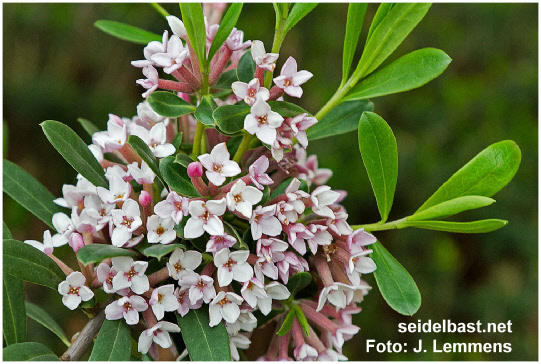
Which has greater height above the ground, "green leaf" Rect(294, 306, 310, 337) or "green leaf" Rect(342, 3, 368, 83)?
"green leaf" Rect(342, 3, 368, 83)

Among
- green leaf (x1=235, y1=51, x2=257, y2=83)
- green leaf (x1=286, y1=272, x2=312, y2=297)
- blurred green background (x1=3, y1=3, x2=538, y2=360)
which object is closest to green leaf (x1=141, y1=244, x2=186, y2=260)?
green leaf (x1=286, y1=272, x2=312, y2=297)

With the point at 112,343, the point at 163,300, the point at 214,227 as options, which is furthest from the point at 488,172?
the point at 112,343

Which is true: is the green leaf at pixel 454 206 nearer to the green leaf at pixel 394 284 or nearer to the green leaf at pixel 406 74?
the green leaf at pixel 394 284

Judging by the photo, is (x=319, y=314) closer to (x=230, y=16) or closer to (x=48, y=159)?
(x=230, y=16)

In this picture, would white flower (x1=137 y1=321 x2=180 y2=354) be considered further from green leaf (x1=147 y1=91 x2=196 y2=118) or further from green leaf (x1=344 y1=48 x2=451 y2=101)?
green leaf (x1=344 y1=48 x2=451 y2=101)

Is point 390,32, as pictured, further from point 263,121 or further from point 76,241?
point 76,241

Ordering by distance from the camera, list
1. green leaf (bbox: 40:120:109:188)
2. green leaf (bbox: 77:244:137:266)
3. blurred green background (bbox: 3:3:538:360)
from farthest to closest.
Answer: blurred green background (bbox: 3:3:538:360) → green leaf (bbox: 40:120:109:188) → green leaf (bbox: 77:244:137:266)

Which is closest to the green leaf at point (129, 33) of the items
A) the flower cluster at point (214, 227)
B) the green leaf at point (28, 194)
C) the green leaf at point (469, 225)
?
the flower cluster at point (214, 227)
